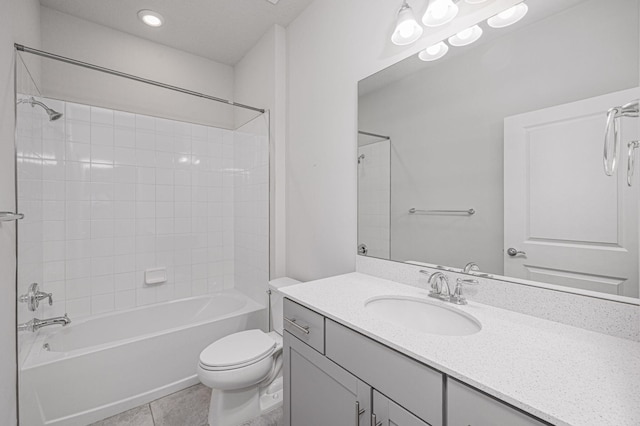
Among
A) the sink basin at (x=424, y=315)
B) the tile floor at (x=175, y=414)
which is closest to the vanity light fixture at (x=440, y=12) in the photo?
the sink basin at (x=424, y=315)

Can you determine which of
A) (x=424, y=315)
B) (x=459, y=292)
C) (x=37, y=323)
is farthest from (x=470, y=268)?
(x=37, y=323)

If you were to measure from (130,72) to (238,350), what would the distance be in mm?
2498

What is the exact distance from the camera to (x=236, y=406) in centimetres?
162

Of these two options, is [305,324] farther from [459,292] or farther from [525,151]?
[525,151]

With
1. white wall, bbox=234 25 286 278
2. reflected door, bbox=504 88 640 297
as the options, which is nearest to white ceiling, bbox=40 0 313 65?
white wall, bbox=234 25 286 278

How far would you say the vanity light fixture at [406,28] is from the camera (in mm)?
1295

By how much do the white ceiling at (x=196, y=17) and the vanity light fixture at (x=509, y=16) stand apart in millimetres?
1423

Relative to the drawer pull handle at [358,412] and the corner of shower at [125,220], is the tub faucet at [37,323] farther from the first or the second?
the drawer pull handle at [358,412]

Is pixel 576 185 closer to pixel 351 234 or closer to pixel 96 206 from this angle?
pixel 351 234

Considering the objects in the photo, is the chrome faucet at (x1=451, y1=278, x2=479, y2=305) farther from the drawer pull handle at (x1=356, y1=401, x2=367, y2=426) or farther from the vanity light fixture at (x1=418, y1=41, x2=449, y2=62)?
the vanity light fixture at (x1=418, y1=41, x2=449, y2=62)

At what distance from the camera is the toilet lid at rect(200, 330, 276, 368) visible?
154 centimetres

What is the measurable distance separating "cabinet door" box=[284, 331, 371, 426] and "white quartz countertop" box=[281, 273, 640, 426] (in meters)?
0.20

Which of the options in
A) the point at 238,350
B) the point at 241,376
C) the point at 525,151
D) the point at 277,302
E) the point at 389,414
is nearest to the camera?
the point at 389,414

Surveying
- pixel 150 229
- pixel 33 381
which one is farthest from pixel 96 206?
pixel 33 381
